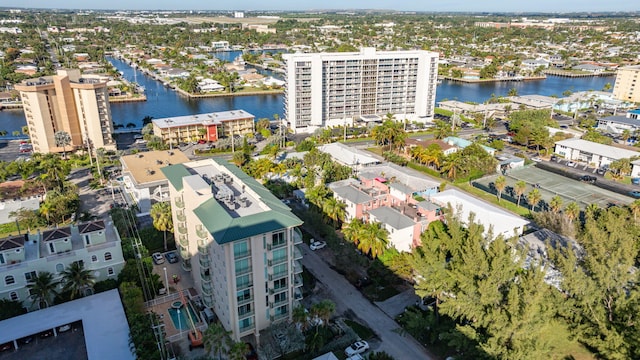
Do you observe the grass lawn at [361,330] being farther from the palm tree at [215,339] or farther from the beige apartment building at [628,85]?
the beige apartment building at [628,85]

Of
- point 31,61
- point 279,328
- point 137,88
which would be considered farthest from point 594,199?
point 31,61

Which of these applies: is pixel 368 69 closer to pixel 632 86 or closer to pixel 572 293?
pixel 572 293

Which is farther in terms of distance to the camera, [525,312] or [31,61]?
[31,61]

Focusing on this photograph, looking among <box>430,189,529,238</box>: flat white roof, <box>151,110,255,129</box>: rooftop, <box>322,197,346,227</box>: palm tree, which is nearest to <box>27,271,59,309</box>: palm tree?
<box>322,197,346,227</box>: palm tree

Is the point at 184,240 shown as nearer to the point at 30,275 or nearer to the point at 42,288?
the point at 42,288

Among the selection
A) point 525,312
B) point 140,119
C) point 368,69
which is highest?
point 368,69
